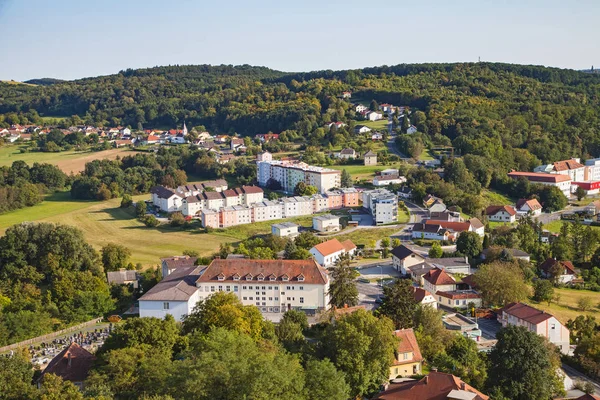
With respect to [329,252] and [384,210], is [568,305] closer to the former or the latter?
[329,252]

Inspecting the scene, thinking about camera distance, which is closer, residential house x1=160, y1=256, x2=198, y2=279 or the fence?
the fence

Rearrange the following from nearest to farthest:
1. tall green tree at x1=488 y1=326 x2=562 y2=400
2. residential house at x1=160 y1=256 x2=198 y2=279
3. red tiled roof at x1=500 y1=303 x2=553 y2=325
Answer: tall green tree at x1=488 y1=326 x2=562 y2=400 → red tiled roof at x1=500 y1=303 x2=553 y2=325 → residential house at x1=160 y1=256 x2=198 y2=279

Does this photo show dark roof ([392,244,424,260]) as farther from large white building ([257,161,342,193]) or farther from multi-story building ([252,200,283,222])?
large white building ([257,161,342,193])

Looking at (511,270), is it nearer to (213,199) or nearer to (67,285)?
(67,285)

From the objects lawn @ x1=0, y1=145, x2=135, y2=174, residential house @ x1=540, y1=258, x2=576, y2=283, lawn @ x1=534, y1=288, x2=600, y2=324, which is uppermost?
lawn @ x1=0, y1=145, x2=135, y2=174

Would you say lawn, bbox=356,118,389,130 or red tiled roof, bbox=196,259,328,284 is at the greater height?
lawn, bbox=356,118,389,130

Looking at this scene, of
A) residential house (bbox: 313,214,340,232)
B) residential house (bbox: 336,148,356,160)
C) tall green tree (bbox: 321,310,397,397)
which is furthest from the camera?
residential house (bbox: 336,148,356,160)

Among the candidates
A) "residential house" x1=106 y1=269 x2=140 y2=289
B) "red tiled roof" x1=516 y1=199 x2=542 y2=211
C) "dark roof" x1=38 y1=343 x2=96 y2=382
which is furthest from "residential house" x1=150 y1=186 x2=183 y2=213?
"dark roof" x1=38 y1=343 x2=96 y2=382
